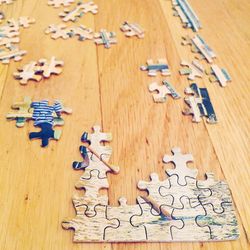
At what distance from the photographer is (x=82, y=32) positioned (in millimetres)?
1146

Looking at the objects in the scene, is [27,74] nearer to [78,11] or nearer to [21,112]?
[21,112]

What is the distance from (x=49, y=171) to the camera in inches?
30.1

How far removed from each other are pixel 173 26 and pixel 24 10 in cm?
55

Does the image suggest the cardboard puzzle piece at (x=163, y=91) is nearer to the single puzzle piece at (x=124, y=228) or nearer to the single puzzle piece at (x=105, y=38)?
the single puzzle piece at (x=105, y=38)

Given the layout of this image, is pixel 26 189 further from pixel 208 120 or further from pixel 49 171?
pixel 208 120

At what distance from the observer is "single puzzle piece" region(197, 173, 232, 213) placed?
0.70 meters

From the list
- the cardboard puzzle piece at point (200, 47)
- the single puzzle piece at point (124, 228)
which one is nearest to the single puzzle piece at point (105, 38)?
the cardboard puzzle piece at point (200, 47)

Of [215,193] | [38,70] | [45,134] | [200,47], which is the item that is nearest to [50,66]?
[38,70]

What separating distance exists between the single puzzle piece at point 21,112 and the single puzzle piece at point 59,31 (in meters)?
0.32

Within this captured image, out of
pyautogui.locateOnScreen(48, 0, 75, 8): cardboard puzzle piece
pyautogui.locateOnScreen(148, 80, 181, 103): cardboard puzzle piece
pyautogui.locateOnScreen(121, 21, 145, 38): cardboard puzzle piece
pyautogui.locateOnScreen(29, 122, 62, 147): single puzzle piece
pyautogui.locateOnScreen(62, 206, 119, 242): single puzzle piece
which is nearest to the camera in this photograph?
pyautogui.locateOnScreen(62, 206, 119, 242): single puzzle piece

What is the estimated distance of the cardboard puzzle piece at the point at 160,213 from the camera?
0.66 meters

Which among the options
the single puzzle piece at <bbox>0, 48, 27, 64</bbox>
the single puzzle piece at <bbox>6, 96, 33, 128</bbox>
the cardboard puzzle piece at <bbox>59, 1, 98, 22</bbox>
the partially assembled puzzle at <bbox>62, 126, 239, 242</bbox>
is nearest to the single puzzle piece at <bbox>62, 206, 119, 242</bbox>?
the partially assembled puzzle at <bbox>62, 126, 239, 242</bbox>

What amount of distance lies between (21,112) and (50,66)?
20 cm

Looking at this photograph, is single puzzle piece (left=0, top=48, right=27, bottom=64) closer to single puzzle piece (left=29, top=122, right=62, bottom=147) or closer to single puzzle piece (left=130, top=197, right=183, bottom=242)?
single puzzle piece (left=29, top=122, right=62, bottom=147)
